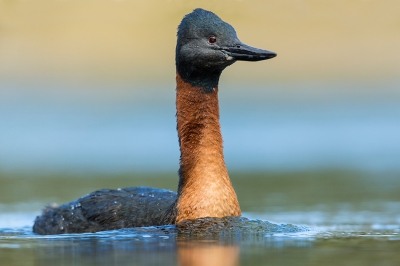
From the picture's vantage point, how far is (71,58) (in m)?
35.8

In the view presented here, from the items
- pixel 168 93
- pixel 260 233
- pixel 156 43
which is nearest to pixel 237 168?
pixel 260 233

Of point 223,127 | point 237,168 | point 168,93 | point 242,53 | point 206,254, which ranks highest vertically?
point 168,93

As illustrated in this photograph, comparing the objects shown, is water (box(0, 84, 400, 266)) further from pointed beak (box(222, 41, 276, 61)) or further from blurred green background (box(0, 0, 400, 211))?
pointed beak (box(222, 41, 276, 61))

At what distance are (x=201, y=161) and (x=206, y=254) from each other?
2242 mm

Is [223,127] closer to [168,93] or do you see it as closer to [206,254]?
[168,93]

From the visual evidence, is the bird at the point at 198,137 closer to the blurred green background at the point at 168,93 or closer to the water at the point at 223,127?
the blurred green background at the point at 168,93

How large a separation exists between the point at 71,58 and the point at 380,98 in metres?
11.9

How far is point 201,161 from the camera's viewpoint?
11586 mm

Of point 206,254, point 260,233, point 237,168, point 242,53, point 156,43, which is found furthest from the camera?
point 156,43

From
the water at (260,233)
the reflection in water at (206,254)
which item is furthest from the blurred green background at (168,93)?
the reflection in water at (206,254)

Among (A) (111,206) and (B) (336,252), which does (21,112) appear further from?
(B) (336,252)

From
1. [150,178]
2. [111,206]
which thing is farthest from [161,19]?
[111,206]

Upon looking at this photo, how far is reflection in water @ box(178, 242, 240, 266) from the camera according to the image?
9.06 m

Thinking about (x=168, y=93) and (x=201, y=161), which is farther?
(x=168, y=93)
